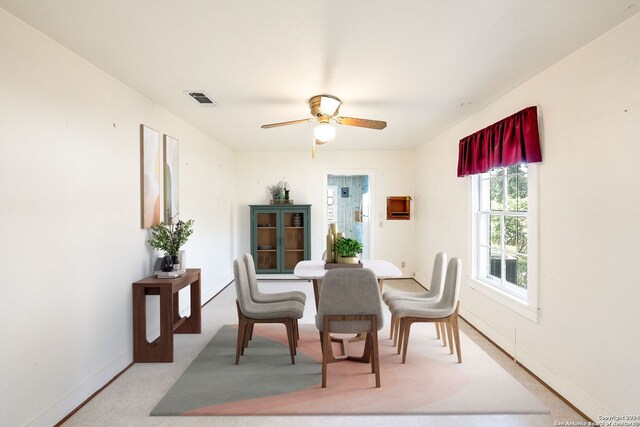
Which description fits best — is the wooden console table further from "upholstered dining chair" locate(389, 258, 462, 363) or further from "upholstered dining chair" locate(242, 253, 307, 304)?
"upholstered dining chair" locate(389, 258, 462, 363)

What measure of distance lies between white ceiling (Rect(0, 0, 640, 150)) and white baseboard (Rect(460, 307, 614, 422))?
211 cm

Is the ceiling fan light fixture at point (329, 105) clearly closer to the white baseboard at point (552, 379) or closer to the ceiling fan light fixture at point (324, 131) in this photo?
the ceiling fan light fixture at point (324, 131)

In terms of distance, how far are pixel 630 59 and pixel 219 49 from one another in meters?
2.45

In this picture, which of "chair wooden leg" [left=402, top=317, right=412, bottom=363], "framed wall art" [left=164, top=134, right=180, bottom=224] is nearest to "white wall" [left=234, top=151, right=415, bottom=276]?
"framed wall art" [left=164, top=134, right=180, bottom=224]

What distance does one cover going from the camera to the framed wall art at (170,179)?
3.78 m

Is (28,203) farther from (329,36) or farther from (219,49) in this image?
(329,36)

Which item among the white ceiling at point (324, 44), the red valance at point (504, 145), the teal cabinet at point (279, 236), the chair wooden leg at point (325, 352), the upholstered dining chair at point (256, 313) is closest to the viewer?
the white ceiling at point (324, 44)

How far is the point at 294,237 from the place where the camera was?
6668 millimetres

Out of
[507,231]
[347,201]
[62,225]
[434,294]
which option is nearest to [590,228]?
[507,231]

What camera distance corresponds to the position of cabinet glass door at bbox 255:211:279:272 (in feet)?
21.7

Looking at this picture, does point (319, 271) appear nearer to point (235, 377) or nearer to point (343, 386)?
point (343, 386)

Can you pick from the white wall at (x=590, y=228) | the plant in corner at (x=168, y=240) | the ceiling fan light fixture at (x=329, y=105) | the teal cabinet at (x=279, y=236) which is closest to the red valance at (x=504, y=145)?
the white wall at (x=590, y=228)

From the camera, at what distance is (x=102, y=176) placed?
273 centimetres

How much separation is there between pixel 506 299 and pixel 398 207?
11.7 ft
